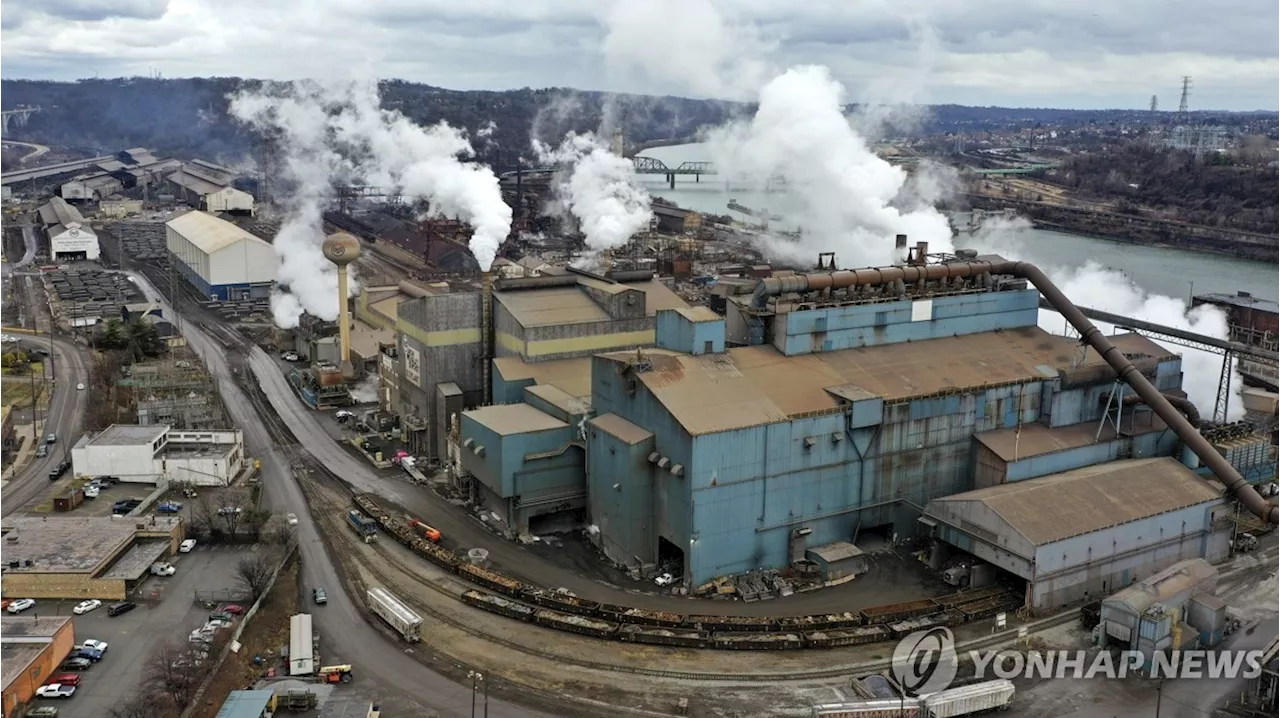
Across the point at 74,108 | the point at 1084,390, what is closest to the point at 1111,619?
the point at 1084,390

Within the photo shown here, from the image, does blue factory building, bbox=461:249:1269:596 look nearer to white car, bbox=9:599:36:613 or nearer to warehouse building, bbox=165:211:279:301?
white car, bbox=9:599:36:613

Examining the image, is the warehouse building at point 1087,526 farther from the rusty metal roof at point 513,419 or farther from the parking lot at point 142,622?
the parking lot at point 142,622

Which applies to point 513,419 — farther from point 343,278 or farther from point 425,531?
point 343,278

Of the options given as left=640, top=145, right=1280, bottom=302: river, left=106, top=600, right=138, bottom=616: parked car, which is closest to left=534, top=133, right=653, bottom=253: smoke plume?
left=640, top=145, right=1280, bottom=302: river

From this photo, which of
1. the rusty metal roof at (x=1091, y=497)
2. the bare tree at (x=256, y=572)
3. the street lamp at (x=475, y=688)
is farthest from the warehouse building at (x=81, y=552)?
the rusty metal roof at (x=1091, y=497)

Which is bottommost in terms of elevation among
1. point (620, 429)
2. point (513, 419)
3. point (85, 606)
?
point (85, 606)

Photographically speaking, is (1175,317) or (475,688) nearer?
(475,688)

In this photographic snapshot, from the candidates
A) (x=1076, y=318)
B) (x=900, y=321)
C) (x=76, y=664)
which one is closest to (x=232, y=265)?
(x=900, y=321)
